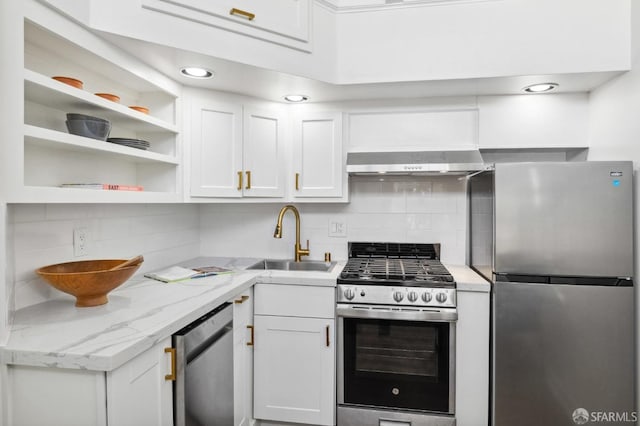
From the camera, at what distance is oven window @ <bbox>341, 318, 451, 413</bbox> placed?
6.77 ft

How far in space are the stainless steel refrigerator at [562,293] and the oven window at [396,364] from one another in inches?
11.3

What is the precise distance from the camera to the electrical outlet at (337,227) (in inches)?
108

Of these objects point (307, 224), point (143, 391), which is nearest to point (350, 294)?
point (307, 224)

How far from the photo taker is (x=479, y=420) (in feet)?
6.68

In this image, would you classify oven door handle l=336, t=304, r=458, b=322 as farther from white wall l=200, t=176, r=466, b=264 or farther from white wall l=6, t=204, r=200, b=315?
white wall l=6, t=204, r=200, b=315

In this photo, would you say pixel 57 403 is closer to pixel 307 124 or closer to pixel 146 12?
pixel 146 12

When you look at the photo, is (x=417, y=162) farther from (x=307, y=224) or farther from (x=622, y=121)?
(x=622, y=121)

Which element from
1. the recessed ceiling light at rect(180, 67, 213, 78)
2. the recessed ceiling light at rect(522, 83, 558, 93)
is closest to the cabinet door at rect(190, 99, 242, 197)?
the recessed ceiling light at rect(180, 67, 213, 78)

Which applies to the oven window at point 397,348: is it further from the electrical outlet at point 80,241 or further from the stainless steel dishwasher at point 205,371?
the electrical outlet at point 80,241

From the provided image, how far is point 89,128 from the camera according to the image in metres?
1.48

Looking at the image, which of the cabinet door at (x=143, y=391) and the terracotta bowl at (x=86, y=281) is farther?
the terracotta bowl at (x=86, y=281)

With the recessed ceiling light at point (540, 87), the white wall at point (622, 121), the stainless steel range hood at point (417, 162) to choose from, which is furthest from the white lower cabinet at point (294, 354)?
the recessed ceiling light at point (540, 87)

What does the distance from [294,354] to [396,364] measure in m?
0.59

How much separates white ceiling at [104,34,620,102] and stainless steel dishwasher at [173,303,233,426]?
1.20 meters
